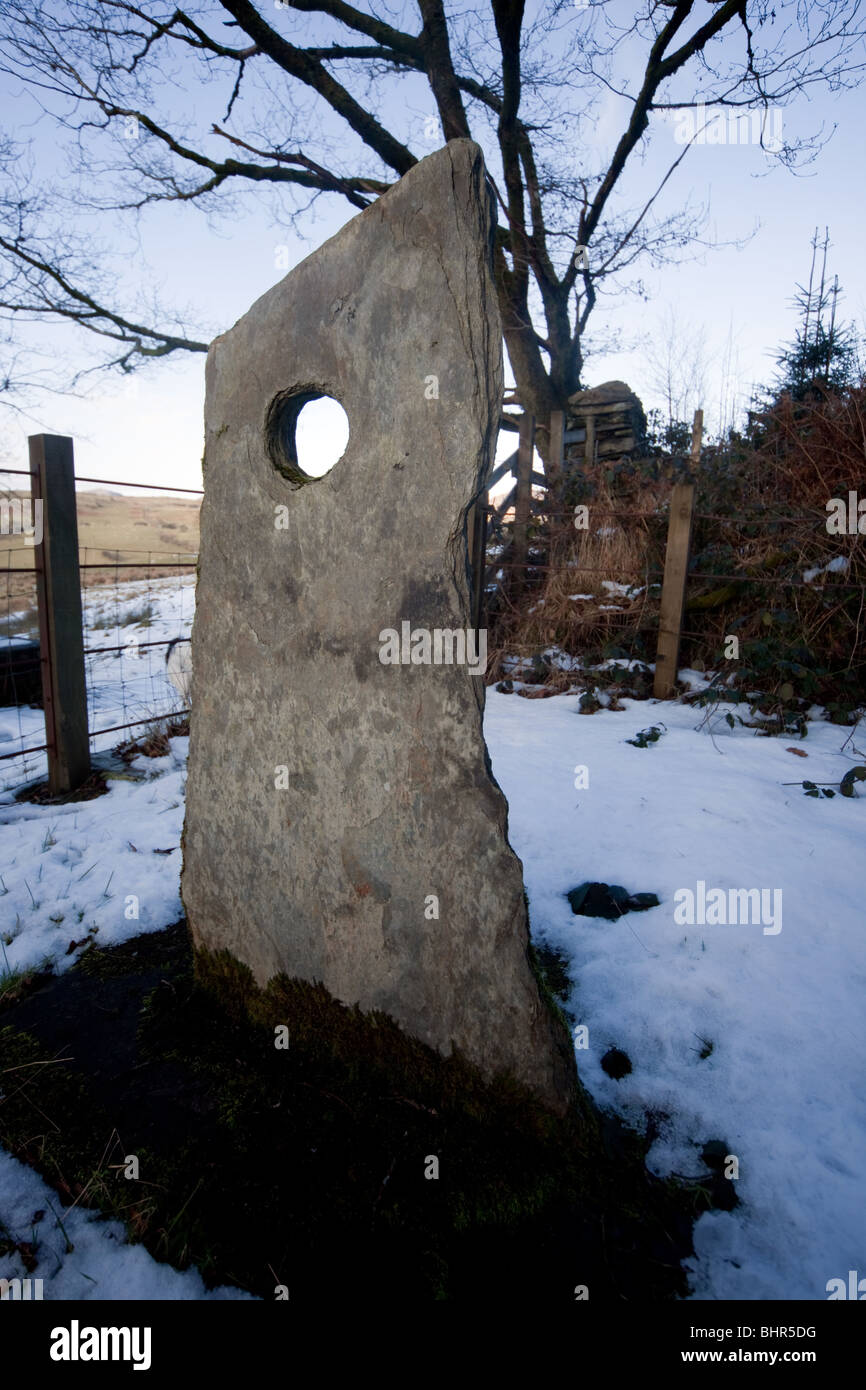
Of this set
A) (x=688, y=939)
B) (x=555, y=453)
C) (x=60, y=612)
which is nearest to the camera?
(x=688, y=939)

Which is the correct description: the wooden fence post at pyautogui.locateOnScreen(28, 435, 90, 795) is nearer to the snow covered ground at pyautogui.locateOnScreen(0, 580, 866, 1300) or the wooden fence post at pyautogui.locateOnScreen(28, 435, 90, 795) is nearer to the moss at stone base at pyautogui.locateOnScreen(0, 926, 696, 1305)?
the snow covered ground at pyautogui.locateOnScreen(0, 580, 866, 1300)

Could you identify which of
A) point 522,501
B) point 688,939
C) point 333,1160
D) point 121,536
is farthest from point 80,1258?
point 121,536

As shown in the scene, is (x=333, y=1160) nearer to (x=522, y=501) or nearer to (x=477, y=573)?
(x=477, y=573)

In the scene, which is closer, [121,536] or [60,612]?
[60,612]

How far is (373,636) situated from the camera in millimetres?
1610

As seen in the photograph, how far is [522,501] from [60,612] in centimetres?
417

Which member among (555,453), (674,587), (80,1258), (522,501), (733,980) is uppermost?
(555,453)

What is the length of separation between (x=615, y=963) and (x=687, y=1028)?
12.9 inches

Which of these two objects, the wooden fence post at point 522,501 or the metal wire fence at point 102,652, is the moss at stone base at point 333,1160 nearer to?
the metal wire fence at point 102,652

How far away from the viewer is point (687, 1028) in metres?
1.93

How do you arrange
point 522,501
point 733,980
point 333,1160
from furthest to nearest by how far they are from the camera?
point 522,501
point 733,980
point 333,1160

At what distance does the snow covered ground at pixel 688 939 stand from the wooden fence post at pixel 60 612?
31 cm

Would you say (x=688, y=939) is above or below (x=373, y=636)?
below

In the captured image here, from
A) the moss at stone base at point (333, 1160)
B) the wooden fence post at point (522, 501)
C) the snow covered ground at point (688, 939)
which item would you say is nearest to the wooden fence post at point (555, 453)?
the wooden fence post at point (522, 501)
